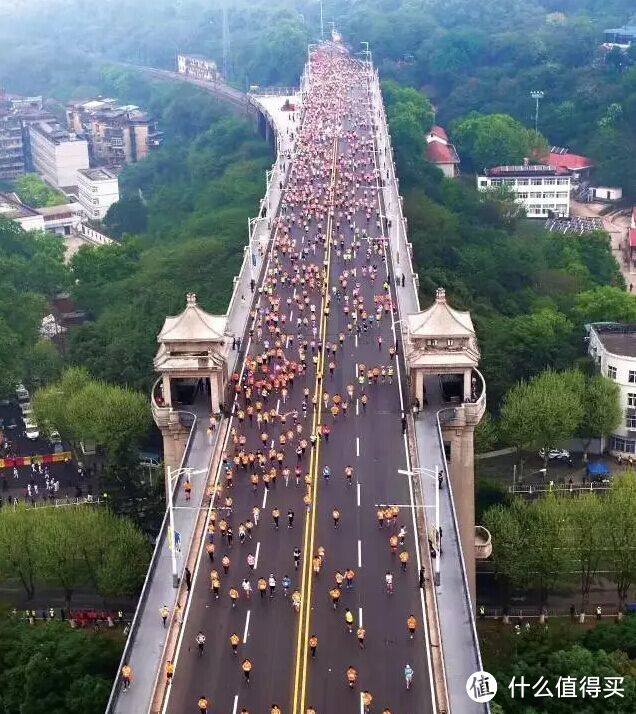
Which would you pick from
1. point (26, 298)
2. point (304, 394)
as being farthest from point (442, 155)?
point (304, 394)

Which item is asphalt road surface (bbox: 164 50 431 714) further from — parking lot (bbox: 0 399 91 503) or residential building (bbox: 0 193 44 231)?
residential building (bbox: 0 193 44 231)

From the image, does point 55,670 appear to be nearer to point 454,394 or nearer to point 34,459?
point 454,394

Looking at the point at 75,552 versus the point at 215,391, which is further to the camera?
the point at 75,552

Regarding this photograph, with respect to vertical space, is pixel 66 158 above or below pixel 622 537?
above

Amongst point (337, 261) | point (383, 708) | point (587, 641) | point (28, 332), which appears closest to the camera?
point (383, 708)

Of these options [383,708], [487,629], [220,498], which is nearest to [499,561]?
[487,629]

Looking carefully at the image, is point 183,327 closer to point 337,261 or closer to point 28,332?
point 337,261
